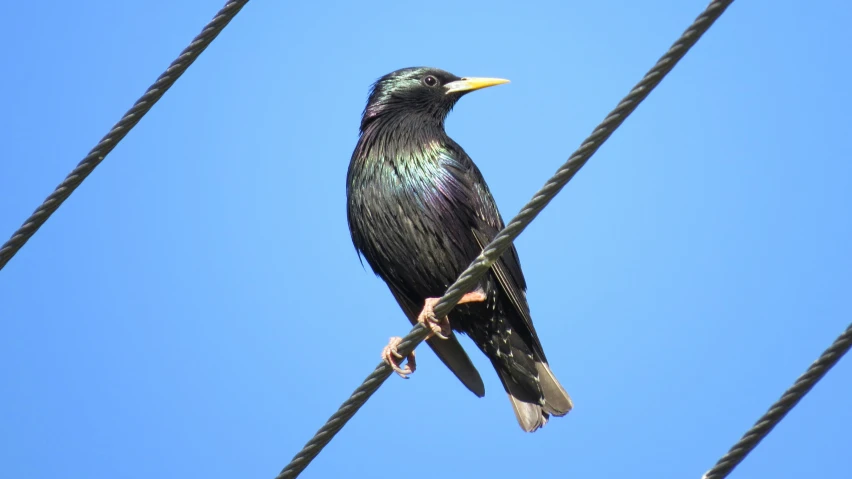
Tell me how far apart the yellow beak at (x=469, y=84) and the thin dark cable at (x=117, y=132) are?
2.86 meters

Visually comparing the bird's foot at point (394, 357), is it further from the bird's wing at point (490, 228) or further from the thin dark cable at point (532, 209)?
the thin dark cable at point (532, 209)

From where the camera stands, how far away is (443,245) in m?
5.08

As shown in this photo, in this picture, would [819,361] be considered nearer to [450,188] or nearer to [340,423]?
[340,423]

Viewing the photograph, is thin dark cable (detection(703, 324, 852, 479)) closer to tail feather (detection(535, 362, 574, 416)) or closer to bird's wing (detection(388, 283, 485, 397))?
bird's wing (detection(388, 283, 485, 397))

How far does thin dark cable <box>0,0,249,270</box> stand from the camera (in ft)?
10.3

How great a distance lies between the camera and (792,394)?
97.3 inches

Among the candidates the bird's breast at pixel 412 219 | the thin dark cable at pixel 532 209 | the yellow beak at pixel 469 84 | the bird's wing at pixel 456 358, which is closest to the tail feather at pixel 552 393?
the bird's wing at pixel 456 358

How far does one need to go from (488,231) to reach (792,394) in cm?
284

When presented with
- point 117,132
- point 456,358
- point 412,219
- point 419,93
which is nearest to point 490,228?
point 412,219

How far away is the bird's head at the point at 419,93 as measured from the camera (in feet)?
18.9

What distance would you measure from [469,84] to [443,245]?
4.27ft

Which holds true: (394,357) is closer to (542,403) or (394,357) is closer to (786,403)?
(542,403)

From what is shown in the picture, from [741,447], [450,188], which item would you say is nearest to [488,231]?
[450,188]

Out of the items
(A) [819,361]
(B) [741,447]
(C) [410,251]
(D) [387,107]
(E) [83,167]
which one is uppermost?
(D) [387,107]
